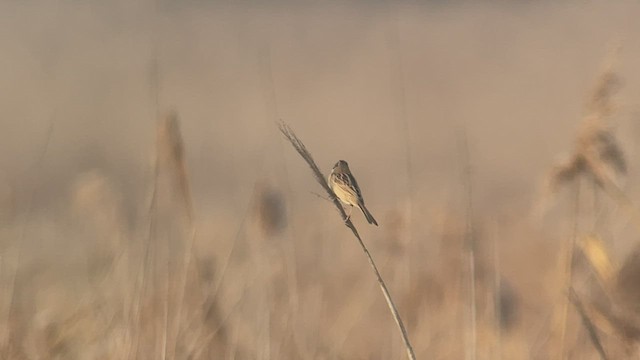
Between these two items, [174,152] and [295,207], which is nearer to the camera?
[174,152]

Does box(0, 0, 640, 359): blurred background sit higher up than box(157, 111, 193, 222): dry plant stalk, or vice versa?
box(157, 111, 193, 222): dry plant stalk

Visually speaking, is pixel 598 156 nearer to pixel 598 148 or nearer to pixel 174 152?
pixel 598 148

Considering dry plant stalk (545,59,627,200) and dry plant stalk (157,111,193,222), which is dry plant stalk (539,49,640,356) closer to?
dry plant stalk (545,59,627,200)

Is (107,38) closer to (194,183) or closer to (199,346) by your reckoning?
(194,183)

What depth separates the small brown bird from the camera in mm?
847

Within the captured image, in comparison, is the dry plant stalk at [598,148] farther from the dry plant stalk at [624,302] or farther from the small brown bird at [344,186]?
the small brown bird at [344,186]

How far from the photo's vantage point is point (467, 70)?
4.44 m

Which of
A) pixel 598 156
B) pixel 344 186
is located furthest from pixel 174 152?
pixel 598 156

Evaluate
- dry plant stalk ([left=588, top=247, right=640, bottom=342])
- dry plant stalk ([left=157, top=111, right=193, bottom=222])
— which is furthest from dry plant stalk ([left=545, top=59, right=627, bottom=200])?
dry plant stalk ([left=157, top=111, right=193, bottom=222])

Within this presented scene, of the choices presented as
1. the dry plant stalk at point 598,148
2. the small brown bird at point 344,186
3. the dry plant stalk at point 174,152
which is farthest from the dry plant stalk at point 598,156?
the dry plant stalk at point 174,152

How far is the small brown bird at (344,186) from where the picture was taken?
2.78 ft

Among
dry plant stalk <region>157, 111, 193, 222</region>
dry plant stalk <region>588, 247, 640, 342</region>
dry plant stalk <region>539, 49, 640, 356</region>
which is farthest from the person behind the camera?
dry plant stalk <region>157, 111, 193, 222</region>

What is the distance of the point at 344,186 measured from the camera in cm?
86

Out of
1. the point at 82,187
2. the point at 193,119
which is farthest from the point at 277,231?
the point at 193,119
